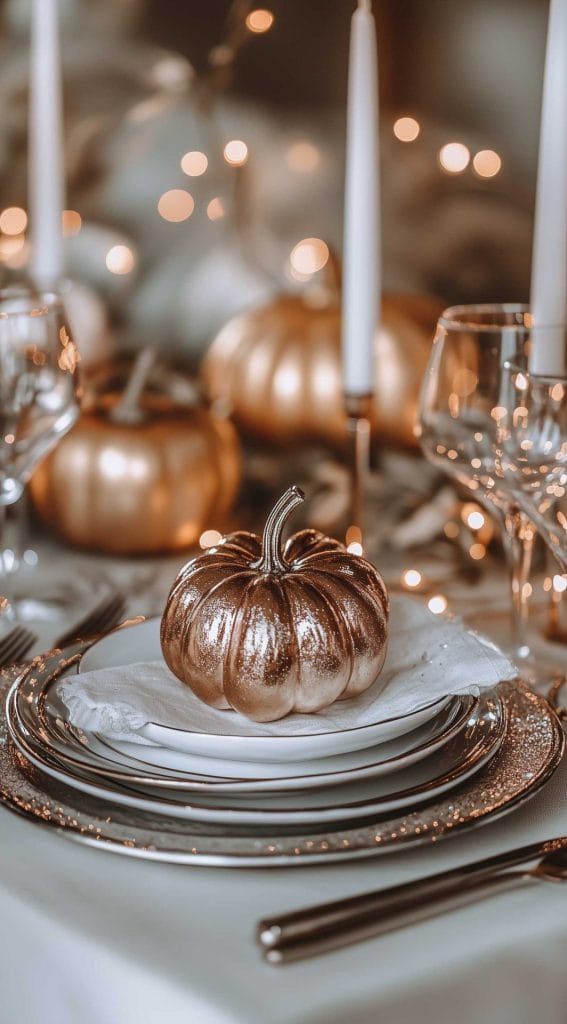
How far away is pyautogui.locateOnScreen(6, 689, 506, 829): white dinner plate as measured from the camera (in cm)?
46

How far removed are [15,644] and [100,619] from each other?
0.20ft

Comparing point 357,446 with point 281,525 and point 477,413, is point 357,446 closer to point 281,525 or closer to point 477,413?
point 477,413

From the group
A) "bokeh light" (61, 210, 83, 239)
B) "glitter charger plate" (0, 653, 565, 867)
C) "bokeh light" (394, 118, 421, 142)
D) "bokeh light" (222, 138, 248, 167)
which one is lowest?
"glitter charger plate" (0, 653, 565, 867)

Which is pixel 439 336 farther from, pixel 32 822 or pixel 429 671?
pixel 32 822

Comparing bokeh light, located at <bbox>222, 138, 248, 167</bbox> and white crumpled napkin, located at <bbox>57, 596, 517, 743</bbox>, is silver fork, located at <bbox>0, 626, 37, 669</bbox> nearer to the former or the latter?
white crumpled napkin, located at <bbox>57, 596, 517, 743</bbox>

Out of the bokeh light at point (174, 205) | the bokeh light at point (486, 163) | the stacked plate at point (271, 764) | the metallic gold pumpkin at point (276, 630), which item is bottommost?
the stacked plate at point (271, 764)

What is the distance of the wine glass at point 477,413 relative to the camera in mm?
737

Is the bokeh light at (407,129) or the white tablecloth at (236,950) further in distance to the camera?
the bokeh light at (407,129)

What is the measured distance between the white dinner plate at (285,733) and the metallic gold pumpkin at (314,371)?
1.96 ft

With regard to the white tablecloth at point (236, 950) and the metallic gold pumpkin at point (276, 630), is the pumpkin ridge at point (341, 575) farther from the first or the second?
the white tablecloth at point (236, 950)

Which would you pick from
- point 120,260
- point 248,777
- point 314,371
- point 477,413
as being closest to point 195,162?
point 120,260

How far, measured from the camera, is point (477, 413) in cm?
76

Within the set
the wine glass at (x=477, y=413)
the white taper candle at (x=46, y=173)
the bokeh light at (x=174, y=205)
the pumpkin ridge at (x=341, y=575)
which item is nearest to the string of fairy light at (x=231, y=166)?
the bokeh light at (x=174, y=205)

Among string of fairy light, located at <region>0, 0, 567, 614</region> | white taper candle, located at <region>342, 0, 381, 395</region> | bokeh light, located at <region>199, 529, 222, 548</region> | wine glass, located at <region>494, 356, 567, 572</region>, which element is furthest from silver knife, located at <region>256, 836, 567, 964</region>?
string of fairy light, located at <region>0, 0, 567, 614</region>
